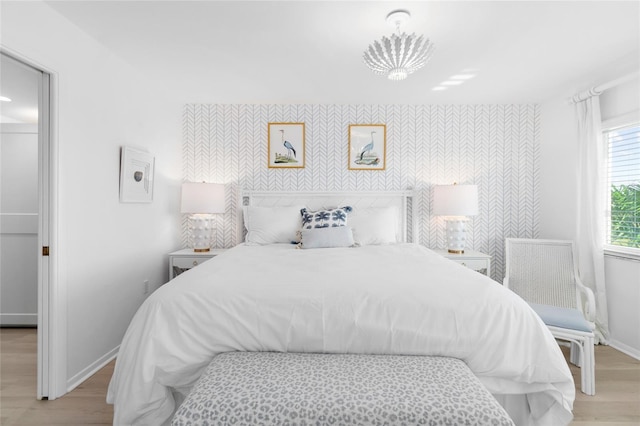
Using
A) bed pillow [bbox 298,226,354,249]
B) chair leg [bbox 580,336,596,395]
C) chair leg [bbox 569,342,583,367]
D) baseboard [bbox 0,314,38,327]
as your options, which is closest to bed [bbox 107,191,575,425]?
chair leg [bbox 580,336,596,395]

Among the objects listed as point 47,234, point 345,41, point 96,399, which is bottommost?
point 96,399

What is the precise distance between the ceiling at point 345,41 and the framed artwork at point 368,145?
52cm

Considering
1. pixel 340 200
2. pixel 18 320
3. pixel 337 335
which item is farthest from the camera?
pixel 340 200

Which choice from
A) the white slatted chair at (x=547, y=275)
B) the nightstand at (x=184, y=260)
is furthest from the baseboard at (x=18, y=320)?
the white slatted chair at (x=547, y=275)

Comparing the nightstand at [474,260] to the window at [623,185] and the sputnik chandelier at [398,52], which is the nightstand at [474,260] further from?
the sputnik chandelier at [398,52]

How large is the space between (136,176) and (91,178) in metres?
0.51

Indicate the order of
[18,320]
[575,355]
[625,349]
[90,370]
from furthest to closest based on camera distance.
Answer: [18,320] → [625,349] → [575,355] → [90,370]

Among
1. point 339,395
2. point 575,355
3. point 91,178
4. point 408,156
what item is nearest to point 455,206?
point 408,156

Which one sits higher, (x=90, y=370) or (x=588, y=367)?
(x=588, y=367)

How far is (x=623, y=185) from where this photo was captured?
8.85 ft

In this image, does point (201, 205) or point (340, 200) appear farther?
point (340, 200)

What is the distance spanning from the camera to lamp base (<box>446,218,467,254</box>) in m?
3.32

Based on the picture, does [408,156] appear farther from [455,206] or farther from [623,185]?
[623,185]

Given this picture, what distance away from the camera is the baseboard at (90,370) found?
6.75ft
